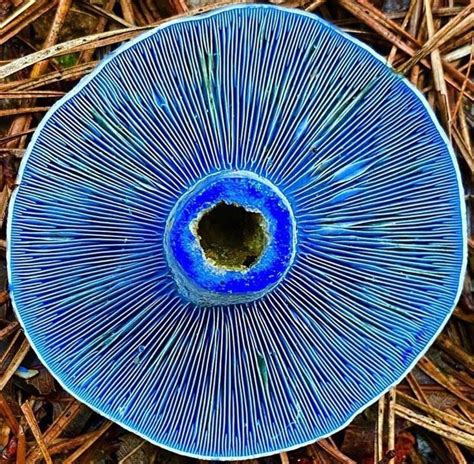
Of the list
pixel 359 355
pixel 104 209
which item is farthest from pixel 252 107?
pixel 359 355

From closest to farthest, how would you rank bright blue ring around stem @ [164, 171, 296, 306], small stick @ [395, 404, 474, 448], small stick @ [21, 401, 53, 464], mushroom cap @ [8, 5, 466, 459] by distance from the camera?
bright blue ring around stem @ [164, 171, 296, 306] → mushroom cap @ [8, 5, 466, 459] → small stick @ [21, 401, 53, 464] → small stick @ [395, 404, 474, 448]

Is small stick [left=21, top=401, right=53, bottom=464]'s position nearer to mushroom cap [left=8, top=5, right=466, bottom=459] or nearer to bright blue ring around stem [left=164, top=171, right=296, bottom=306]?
mushroom cap [left=8, top=5, right=466, bottom=459]

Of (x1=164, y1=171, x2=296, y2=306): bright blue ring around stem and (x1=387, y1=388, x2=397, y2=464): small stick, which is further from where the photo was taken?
(x1=387, y1=388, x2=397, y2=464): small stick

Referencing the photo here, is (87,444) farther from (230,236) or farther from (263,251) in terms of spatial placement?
(263,251)

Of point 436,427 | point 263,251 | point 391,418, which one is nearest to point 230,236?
point 263,251

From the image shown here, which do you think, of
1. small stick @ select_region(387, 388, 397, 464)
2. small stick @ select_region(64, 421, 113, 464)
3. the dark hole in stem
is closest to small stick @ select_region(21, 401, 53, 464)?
small stick @ select_region(64, 421, 113, 464)

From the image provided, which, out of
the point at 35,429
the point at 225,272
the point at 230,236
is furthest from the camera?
the point at 35,429

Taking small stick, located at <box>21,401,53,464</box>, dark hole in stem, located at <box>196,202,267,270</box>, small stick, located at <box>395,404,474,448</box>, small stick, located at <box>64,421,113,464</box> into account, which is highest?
dark hole in stem, located at <box>196,202,267,270</box>
